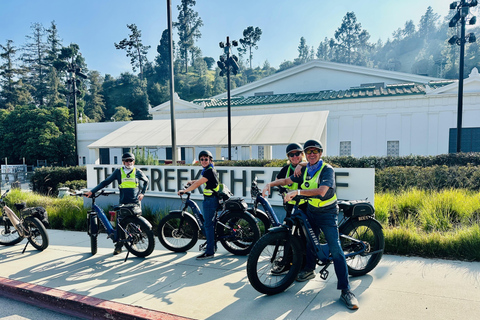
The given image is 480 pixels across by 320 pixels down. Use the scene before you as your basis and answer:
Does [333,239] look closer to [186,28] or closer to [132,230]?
[132,230]

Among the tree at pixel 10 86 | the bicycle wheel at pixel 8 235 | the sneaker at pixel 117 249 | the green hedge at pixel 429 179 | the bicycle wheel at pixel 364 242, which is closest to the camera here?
the bicycle wheel at pixel 364 242

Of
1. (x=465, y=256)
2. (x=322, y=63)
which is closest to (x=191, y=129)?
(x=322, y=63)

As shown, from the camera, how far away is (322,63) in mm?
27281

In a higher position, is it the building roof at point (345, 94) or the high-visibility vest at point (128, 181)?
the building roof at point (345, 94)

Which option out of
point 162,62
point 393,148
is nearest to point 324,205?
point 393,148

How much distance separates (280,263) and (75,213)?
21.1ft

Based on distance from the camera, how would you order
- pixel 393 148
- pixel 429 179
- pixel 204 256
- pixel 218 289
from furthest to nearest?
pixel 393 148 < pixel 429 179 < pixel 204 256 < pixel 218 289

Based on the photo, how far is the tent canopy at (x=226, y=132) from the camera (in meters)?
16.9

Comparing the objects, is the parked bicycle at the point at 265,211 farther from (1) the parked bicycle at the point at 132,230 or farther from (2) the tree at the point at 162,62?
(2) the tree at the point at 162,62

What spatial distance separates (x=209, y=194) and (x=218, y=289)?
1483 millimetres

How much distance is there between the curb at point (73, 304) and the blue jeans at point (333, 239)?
1706 mm

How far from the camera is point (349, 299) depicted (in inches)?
140

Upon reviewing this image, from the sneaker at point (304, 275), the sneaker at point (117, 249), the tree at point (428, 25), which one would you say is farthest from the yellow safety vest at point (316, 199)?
the tree at point (428, 25)

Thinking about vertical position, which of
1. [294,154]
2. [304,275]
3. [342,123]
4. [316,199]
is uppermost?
[342,123]
